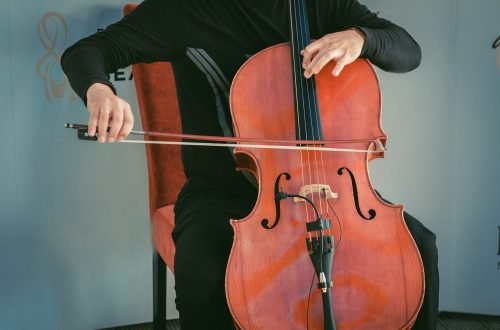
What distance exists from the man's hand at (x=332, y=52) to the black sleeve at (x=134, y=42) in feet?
1.05

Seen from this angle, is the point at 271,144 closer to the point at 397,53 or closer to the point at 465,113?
the point at 397,53

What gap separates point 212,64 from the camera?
1.33 m

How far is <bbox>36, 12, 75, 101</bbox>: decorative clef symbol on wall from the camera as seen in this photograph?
166cm

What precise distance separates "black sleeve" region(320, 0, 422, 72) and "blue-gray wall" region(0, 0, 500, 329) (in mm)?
544

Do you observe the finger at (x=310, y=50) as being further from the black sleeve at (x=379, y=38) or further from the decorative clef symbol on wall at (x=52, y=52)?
the decorative clef symbol on wall at (x=52, y=52)

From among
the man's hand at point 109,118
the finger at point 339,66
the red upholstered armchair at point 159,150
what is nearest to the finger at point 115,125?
the man's hand at point 109,118

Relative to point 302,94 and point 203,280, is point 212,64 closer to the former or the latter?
point 302,94

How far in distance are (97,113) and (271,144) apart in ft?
1.15

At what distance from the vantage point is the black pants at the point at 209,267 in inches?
43.3

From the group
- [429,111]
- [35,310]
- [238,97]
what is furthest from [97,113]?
[429,111]

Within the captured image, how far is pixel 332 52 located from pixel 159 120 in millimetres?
619

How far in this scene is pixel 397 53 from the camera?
1.34 metres

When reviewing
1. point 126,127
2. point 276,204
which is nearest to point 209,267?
point 276,204

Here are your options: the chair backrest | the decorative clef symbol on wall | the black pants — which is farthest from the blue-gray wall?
the black pants
